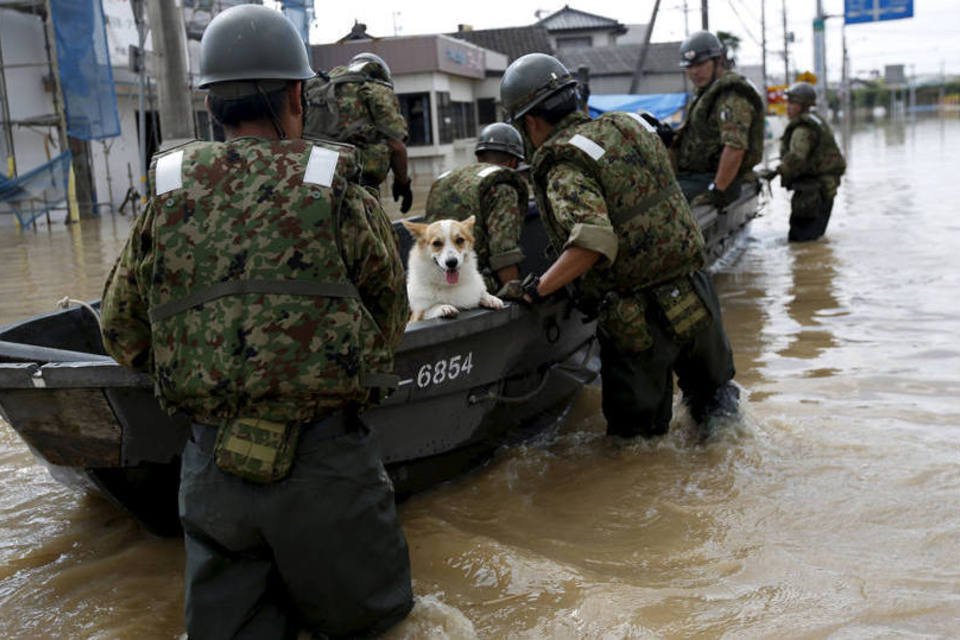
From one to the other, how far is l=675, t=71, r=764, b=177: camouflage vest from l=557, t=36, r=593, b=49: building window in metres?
47.7

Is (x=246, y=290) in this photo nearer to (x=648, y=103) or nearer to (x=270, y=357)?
(x=270, y=357)

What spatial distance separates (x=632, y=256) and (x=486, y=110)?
36.0m

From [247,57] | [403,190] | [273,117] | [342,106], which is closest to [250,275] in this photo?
[273,117]

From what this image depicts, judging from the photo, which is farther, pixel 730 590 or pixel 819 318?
pixel 819 318

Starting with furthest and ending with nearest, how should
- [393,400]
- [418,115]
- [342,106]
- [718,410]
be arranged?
[418,115] → [342,106] → [718,410] → [393,400]

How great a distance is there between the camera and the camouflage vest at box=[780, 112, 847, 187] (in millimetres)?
12812

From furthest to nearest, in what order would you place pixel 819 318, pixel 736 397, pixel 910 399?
pixel 819 318 < pixel 910 399 < pixel 736 397

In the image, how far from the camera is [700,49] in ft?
26.5

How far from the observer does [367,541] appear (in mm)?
2809

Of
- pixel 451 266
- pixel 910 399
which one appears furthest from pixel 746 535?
pixel 910 399

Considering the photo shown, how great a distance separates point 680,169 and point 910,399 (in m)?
3.51

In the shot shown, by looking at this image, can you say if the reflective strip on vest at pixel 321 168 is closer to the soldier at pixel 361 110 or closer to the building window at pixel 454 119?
the soldier at pixel 361 110

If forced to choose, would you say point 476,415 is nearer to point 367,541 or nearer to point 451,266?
point 451,266

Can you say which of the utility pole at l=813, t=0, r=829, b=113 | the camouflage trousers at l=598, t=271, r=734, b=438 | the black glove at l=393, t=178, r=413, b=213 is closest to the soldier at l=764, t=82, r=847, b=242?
the black glove at l=393, t=178, r=413, b=213
